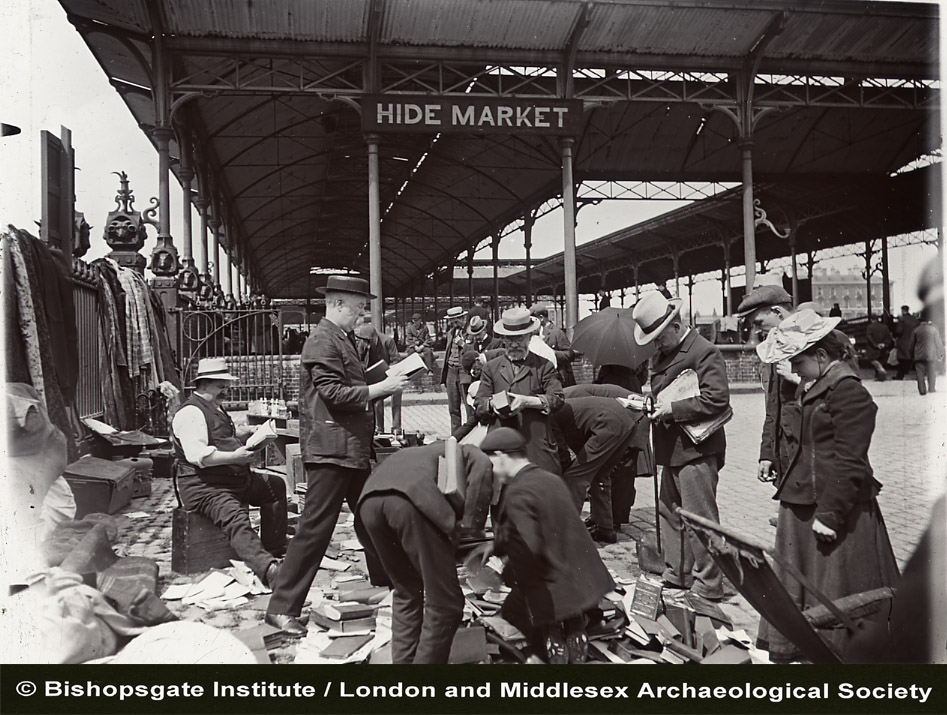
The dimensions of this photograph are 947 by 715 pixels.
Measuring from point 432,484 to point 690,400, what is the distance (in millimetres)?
2107

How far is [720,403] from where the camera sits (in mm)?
4449

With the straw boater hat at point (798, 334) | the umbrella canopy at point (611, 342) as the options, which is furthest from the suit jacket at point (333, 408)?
the umbrella canopy at point (611, 342)

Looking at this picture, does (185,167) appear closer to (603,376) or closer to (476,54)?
(476,54)

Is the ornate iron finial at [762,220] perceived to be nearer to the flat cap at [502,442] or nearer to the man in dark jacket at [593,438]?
the man in dark jacket at [593,438]

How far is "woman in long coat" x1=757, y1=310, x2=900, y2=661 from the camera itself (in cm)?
322

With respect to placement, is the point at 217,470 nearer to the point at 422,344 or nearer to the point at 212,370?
the point at 212,370

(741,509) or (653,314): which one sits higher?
(653,314)

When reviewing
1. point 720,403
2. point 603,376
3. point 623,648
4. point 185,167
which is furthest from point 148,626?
point 185,167

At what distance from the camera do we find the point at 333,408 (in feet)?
13.7

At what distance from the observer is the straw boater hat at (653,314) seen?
15.0 feet

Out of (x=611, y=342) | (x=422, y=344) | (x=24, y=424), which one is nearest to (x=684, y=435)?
(x=611, y=342)

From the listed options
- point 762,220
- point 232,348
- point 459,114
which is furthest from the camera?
point 762,220

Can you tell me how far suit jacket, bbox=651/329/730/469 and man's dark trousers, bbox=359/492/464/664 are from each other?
2.03 m

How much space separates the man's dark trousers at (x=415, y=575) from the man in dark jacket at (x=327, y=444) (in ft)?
3.10
